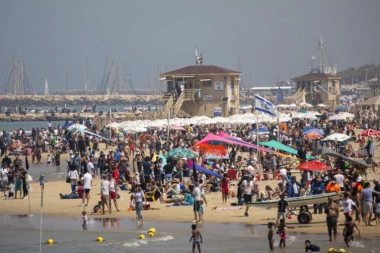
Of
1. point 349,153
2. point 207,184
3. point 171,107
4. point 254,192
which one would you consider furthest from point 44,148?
point 254,192

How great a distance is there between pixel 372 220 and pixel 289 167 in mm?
10764

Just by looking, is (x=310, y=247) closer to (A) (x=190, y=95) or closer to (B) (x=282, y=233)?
(B) (x=282, y=233)

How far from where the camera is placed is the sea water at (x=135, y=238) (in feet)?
69.2

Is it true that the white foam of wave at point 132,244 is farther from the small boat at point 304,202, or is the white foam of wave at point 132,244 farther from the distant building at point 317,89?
the distant building at point 317,89

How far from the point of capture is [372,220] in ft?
76.5

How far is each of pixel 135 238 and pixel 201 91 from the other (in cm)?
4266

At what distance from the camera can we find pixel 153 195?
2855 centimetres

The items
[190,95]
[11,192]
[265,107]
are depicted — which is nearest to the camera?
[11,192]

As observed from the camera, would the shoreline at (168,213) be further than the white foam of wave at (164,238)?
Yes

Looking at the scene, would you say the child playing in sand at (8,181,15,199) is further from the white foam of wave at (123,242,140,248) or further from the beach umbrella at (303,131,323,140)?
the beach umbrella at (303,131,323,140)

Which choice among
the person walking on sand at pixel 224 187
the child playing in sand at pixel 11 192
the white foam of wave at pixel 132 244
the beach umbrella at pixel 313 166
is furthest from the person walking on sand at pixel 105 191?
the beach umbrella at pixel 313 166

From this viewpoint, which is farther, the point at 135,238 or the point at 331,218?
the point at 135,238

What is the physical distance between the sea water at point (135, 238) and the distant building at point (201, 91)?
38429mm

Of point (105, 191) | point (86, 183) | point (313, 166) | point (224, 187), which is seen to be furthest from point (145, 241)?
point (313, 166)
